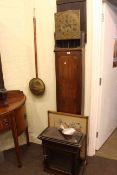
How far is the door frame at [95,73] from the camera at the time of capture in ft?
6.06

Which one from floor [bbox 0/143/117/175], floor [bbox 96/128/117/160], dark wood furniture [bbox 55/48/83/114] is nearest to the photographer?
dark wood furniture [bbox 55/48/83/114]

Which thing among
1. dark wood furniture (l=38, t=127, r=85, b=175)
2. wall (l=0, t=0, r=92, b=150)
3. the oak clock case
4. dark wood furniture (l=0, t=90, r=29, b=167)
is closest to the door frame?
wall (l=0, t=0, r=92, b=150)

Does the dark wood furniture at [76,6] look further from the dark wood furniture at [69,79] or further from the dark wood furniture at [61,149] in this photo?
the dark wood furniture at [61,149]

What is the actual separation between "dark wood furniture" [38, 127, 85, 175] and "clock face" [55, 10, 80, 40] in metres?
1.08

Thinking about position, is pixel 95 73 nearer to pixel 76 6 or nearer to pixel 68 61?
pixel 68 61

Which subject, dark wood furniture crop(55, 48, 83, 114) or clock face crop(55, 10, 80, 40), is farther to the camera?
dark wood furniture crop(55, 48, 83, 114)

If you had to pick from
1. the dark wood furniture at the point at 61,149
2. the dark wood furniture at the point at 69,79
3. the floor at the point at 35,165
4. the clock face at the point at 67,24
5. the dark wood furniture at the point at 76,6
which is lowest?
the floor at the point at 35,165

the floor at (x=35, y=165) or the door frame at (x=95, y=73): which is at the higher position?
the door frame at (x=95, y=73)

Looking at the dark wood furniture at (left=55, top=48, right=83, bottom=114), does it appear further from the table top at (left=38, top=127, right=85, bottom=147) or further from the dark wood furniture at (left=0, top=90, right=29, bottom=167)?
the dark wood furniture at (left=0, top=90, right=29, bottom=167)

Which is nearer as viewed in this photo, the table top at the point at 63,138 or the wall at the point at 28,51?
the table top at the point at 63,138

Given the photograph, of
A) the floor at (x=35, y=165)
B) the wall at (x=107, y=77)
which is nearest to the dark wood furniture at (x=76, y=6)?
the wall at (x=107, y=77)

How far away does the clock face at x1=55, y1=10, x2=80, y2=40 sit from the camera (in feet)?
6.04

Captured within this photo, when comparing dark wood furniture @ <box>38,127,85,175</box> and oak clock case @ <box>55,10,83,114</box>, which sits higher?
oak clock case @ <box>55,10,83,114</box>

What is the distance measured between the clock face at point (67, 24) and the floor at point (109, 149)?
1.56 metres
